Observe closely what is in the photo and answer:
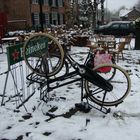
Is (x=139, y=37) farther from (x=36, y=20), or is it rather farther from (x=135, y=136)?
(x=36, y=20)

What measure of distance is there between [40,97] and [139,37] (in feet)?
34.2

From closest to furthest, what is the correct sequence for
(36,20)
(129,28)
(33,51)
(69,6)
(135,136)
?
(135,136) < (33,51) < (129,28) < (36,20) < (69,6)

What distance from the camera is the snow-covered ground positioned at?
4.84 meters

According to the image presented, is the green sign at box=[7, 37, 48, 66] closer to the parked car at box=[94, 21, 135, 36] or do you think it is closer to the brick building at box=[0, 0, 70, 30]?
the parked car at box=[94, 21, 135, 36]

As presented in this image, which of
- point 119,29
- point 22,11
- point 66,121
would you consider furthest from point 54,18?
point 66,121

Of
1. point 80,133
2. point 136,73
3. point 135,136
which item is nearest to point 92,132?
point 80,133

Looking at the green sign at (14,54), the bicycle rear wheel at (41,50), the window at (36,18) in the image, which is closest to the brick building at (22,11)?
the window at (36,18)

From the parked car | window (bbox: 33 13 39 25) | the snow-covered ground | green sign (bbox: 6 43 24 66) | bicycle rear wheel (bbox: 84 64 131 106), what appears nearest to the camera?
the snow-covered ground

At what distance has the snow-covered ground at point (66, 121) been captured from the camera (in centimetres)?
484

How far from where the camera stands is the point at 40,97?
21.1ft

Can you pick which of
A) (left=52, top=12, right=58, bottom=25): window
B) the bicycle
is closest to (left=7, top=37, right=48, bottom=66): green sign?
the bicycle

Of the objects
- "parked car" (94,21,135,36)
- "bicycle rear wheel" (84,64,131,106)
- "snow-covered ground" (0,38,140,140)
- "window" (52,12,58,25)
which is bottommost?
"snow-covered ground" (0,38,140,140)

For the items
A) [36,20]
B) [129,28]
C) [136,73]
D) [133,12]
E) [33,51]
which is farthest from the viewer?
[133,12]

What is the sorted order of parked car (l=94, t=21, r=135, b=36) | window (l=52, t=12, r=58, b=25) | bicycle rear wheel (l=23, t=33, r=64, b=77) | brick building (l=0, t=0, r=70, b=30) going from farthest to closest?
window (l=52, t=12, r=58, b=25)
brick building (l=0, t=0, r=70, b=30)
parked car (l=94, t=21, r=135, b=36)
bicycle rear wheel (l=23, t=33, r=64, b=77)
